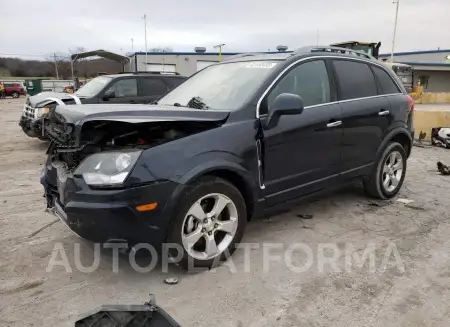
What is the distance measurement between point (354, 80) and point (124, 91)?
6083 millimetres

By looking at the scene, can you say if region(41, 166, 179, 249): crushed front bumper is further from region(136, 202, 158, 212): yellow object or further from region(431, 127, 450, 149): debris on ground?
region(431, 127, 450, 149): debris on ground

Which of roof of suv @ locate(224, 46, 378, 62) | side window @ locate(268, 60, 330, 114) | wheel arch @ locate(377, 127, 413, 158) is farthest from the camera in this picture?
wheel arch @ locate(377, 127, 413, 158)

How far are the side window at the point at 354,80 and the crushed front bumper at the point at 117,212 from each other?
2.46 meters

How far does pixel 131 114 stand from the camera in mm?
3033

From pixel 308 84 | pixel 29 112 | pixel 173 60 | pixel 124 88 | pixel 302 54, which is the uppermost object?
pixel 173 60

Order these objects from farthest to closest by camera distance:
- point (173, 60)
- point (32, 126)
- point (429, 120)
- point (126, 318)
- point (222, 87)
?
point (173, 60)
point (429, 120)
point (32, 126)
point (222, 87)
point (126, 318)

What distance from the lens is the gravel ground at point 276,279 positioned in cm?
271

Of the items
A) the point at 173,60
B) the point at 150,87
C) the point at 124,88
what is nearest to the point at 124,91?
the point at 124,88

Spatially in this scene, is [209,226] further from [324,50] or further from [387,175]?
[387,175]

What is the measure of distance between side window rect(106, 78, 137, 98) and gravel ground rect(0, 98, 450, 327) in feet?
16.0

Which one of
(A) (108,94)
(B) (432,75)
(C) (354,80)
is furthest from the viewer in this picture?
(B) (432,75)

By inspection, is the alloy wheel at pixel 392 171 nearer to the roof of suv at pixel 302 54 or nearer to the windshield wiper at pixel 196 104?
the roof of suv at pixel 302 54

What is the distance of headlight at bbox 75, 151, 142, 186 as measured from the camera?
278 cm

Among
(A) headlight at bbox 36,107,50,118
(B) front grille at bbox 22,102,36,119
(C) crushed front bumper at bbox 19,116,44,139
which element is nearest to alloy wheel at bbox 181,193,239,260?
(C) crushed front bumper at bbox 19,116,44,139
